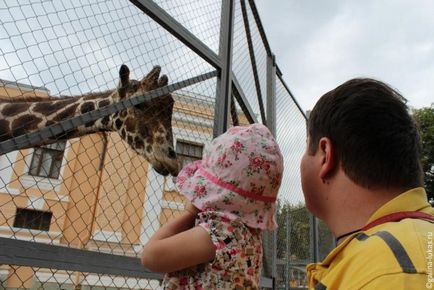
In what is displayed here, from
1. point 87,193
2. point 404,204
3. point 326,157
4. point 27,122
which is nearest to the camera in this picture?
point 404,204

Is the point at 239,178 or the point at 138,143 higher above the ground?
the point at 138,143

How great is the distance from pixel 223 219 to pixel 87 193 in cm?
891

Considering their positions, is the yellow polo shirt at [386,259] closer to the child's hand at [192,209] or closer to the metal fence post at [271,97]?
the child's hand at [192,209]

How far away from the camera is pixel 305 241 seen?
645cm

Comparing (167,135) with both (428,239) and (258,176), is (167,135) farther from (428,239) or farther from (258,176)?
(428,239)

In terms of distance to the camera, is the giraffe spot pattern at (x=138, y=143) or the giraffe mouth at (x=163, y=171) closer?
the giraffe mouth at (x=163, y=171)

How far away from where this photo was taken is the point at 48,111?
3.98 meters

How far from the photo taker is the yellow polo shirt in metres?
0.58

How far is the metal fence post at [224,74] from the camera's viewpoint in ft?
8.60

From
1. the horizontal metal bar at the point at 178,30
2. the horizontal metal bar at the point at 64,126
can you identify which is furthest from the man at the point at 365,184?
the horizontal metal bar at the point at 178,30

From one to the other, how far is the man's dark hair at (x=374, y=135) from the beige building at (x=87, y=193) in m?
1.92

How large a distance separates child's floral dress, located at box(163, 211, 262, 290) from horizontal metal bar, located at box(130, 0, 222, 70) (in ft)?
4.23

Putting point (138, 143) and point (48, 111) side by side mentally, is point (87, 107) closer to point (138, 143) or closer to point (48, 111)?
point (48, 111)

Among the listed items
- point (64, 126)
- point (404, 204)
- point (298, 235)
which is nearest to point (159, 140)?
point (64, 126)
